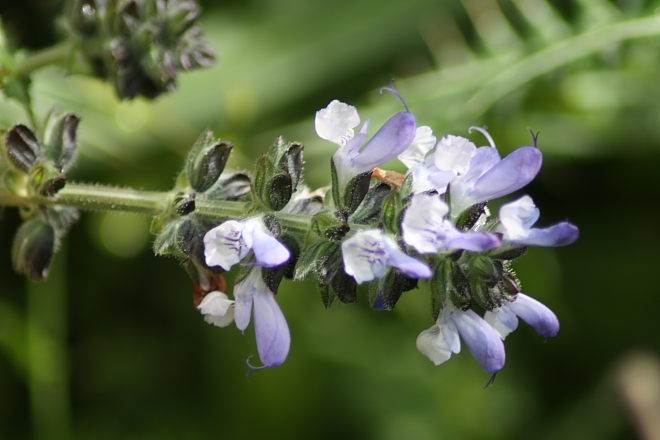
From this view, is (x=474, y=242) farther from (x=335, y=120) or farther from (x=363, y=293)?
(x=363, y=293)

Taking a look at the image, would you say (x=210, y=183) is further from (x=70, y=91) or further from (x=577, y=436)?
(x=577, y=436)

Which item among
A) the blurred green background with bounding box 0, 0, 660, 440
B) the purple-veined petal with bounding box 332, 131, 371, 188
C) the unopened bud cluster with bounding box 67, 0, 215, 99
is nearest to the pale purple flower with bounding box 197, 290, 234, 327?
the purple-veined petal with bounding box 332, 131, 371, 188

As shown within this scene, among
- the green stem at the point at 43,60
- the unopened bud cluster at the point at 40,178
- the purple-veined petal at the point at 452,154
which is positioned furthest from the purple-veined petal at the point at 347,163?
the green stem at the point at 43,60

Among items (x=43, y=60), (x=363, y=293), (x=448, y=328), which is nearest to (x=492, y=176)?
(x=448, y=328)

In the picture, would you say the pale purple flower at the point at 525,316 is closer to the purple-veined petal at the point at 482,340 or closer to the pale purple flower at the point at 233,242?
the purple-veined petal at the point at 482,340

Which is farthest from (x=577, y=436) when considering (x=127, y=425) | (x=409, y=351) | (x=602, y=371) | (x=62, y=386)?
(x=62, y=386)

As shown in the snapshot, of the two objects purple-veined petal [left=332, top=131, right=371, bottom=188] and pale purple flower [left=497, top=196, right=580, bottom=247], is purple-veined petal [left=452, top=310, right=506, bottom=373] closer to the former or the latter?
pale purple flower [left=497, top=196, right=580, bottom=247]
